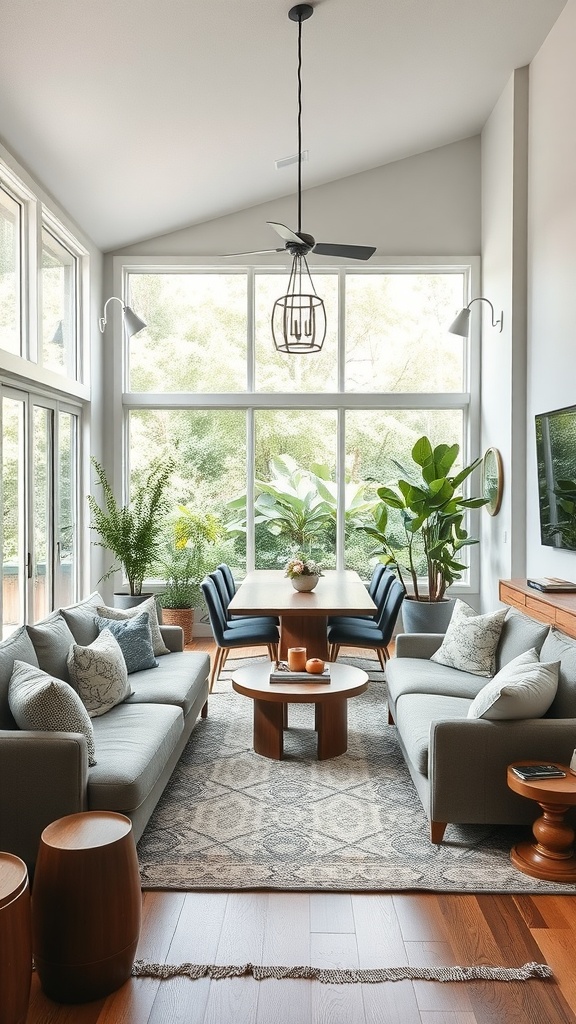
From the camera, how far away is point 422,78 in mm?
5898

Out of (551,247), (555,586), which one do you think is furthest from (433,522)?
(551,247)

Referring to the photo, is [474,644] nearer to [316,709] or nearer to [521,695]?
[316,709]

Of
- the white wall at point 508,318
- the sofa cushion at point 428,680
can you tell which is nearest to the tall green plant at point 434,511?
the white wall at point 508,318

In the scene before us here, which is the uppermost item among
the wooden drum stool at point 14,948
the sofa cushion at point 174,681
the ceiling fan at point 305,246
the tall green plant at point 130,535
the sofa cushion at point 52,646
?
the ceiling fan at point 305,246

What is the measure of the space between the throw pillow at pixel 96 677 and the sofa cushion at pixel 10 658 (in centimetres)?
24

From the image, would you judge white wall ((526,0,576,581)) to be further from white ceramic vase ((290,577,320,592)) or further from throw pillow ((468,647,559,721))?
throw pillow ((468,647,559,721))

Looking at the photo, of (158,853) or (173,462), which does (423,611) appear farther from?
(158,853)

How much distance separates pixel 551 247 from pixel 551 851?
14.5ft

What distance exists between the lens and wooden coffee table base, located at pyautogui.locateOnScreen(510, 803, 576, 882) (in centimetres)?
285

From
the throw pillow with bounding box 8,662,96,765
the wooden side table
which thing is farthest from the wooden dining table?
the wooden side table

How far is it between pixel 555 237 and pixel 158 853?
16.1 ft

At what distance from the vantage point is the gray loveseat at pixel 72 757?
2713mm

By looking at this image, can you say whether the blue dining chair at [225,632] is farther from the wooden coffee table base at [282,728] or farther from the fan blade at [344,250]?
the fan blade at [344,250]

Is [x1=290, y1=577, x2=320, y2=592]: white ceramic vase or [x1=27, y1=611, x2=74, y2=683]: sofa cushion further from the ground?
[x1=290, y1=577, x2=320, y2=592]: white ceramic vase
